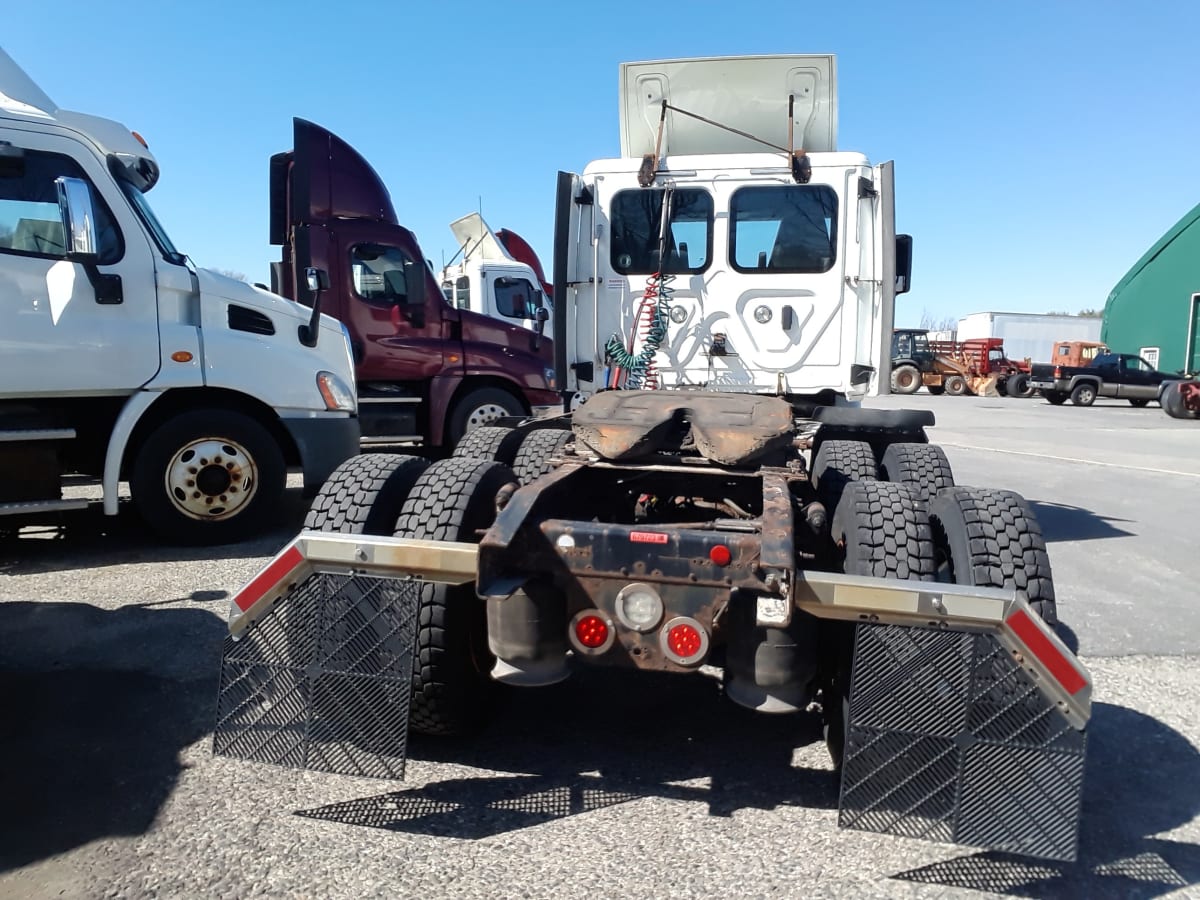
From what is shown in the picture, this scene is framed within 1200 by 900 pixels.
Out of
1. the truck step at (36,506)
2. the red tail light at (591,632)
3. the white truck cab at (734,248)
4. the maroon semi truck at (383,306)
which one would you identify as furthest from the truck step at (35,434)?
the red tail light at (591,632)

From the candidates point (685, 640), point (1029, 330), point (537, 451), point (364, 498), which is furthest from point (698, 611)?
point (1029, 330)

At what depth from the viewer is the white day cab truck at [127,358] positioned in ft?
17.4

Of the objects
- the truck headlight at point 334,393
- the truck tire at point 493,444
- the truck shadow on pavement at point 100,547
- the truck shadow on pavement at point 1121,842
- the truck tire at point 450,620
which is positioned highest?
the truck headlight at point 334,393

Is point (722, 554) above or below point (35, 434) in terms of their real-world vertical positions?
below

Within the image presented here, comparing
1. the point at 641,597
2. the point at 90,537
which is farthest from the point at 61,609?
the point at 641,597

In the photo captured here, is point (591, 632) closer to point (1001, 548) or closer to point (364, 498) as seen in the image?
point (364, 498)

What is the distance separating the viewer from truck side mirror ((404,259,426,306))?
948 centimetres

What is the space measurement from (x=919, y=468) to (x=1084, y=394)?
81.4 ft

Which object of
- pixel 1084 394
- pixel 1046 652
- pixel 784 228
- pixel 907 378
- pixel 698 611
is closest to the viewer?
pixel 1046 652

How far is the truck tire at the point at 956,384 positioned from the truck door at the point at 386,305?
2853 cm

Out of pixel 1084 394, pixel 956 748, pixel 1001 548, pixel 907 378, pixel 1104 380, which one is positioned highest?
pixel 907 378

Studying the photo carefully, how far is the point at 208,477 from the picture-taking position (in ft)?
19.5

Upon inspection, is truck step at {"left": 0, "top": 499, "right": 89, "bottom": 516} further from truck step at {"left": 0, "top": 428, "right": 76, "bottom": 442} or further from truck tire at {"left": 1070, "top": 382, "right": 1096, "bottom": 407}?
truck tire at {"left": 1070, "top": 382, "right": 1096, "bottom": 407}

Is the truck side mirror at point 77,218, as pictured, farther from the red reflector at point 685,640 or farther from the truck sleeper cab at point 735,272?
the red reflector at point 685,640
